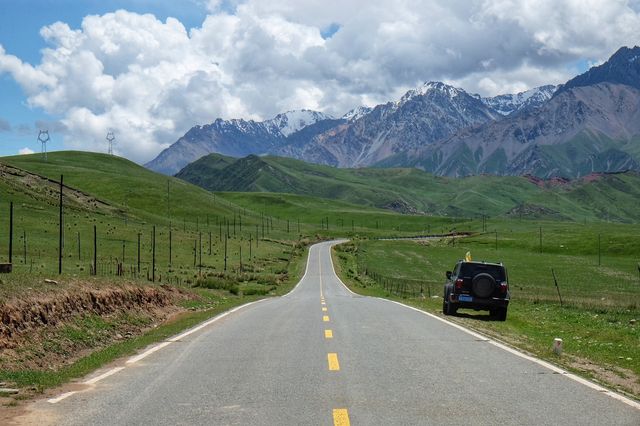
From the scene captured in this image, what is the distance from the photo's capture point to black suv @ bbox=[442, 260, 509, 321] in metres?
27.0

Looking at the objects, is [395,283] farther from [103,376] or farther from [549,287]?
[103,376]

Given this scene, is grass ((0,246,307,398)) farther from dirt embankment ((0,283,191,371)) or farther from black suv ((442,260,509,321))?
black suv ((442,260,509,321))

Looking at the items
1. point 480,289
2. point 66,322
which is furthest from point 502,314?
point 66,322

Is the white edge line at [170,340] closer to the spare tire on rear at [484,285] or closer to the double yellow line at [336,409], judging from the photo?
the double yellow line at [336,409]

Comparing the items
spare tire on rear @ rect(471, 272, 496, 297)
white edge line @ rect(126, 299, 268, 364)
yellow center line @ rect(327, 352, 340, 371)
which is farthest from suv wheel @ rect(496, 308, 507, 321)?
yellow center line @ rect(327, 352, 340, 371)

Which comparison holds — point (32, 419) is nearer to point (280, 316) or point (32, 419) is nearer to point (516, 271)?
point (280, 316)

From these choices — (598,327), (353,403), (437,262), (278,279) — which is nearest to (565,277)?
(437,262)

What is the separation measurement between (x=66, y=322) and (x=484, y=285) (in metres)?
16.5

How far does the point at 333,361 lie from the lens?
14.1 m

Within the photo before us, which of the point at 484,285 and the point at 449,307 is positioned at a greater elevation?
the point at 484,285

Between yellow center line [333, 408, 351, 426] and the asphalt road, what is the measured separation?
3 cm

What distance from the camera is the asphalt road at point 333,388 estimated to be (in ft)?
30.7

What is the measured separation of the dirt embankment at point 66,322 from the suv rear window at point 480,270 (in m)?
13.5

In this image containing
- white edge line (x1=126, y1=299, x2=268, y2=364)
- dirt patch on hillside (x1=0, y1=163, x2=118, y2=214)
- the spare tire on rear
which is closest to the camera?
white edge line (x1=126, y1=299, x2=268, y2=364)
